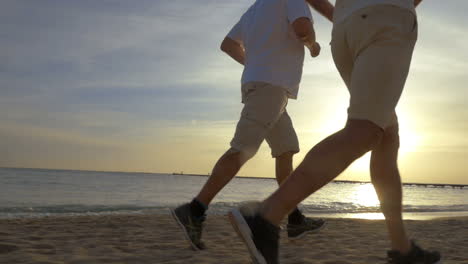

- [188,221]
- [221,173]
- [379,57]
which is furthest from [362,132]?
[188,221]

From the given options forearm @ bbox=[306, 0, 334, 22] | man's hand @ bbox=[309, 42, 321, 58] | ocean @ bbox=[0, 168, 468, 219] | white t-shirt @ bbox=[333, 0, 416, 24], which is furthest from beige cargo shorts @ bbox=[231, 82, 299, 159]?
ocean @ bbox=[0, 168, 468, 219]

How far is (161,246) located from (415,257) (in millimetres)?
2157

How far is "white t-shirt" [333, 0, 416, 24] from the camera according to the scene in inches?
65.3

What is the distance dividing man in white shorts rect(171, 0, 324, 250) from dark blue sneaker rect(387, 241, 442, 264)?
1.10 meters

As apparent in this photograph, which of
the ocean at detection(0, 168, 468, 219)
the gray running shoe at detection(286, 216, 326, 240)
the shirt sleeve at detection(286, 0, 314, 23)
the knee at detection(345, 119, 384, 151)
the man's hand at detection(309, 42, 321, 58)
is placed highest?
the shirt sleeve at detection(286, 0, 314, 23)

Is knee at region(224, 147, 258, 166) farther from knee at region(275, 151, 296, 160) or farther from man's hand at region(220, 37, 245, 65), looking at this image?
man's hand at region(220, 37, 245, 65)

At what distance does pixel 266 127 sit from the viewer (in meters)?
2.80

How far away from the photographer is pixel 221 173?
279 cm

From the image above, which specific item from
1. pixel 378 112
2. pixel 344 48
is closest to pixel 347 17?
pixel 344 48

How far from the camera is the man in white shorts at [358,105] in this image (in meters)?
1.58

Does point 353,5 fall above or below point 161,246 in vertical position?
above

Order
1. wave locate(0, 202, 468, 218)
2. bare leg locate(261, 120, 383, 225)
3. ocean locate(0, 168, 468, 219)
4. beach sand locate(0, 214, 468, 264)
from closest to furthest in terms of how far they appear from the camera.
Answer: bare leg locate(261, 120, 383, 225) → beach sand locate(0, 214, 468, 264) → wave locate(0, 202, 468, 218) → ocean locate(0, 168, 468, 219)

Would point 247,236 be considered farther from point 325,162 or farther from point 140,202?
point 140,202

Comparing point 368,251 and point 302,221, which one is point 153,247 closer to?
point 302,221
